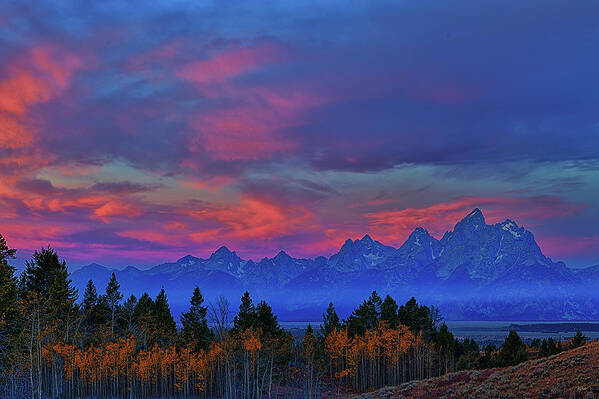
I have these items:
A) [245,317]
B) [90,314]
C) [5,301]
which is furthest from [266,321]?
[5,301]

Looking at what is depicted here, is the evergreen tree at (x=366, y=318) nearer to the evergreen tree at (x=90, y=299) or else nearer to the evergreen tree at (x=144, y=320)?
the evergreen tree at (x=144, y=320)

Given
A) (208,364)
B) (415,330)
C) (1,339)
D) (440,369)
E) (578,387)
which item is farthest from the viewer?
(415,330)

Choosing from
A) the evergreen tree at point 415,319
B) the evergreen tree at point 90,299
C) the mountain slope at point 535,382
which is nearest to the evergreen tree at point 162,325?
the evergreen tree at point 90,299

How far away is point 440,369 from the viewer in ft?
363

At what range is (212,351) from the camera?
332 feet

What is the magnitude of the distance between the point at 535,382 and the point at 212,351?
71.7 metres

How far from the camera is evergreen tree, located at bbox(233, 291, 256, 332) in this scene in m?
109

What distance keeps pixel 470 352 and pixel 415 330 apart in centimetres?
1414

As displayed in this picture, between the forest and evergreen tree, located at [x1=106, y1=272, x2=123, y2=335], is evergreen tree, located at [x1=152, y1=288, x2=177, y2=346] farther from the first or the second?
evergreen tree, located at [x1=106, y1=272, x2=123, y2=335]

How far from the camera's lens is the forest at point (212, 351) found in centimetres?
8881

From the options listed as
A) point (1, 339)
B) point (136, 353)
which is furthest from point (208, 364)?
point (1, 339)

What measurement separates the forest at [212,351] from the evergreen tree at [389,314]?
0.91ft

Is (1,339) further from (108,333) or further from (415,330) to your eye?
(415,330)

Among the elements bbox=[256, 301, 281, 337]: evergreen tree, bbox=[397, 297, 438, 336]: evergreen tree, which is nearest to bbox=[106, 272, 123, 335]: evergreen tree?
bbox=[256, 301, 281, 337]: evergreen tree
